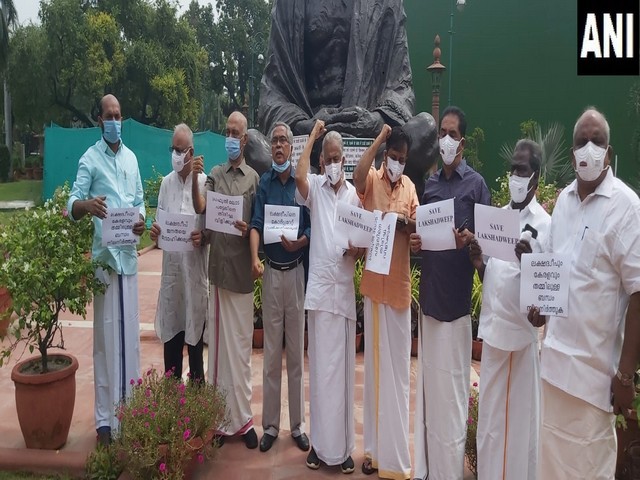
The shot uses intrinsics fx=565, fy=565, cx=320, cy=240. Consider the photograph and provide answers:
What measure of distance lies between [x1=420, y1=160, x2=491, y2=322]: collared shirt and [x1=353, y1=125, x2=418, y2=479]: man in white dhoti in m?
0.22

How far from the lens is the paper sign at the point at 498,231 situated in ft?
7.84

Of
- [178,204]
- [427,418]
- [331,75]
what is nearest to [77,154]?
[331,75]

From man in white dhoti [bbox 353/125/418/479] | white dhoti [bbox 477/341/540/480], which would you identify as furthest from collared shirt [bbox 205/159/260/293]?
white dhoti [bbox 477/341/540/480]

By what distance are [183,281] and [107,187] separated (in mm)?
722

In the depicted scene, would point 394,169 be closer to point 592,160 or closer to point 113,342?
point 592,160

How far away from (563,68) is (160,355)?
18107 mm

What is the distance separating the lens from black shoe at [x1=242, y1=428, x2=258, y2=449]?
136 inches

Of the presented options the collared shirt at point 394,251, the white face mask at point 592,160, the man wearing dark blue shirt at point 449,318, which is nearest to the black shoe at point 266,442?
the man wearing dark blue shirt at point 449,318

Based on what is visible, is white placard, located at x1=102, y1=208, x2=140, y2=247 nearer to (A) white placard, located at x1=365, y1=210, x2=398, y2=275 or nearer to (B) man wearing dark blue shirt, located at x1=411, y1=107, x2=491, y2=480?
(A) white placard, located at x1=365, y1=210, x2=398, y2=275

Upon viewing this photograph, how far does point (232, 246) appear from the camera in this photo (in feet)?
11.0

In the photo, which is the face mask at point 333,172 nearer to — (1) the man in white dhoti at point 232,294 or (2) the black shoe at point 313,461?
(1) the man in white dhoti at point 232,294

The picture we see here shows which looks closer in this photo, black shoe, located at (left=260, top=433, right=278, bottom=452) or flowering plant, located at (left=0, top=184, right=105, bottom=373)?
flowering plant, located at (left=0, top=184, right=105, bottom=373)

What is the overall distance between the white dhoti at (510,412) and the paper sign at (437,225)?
1.66ft

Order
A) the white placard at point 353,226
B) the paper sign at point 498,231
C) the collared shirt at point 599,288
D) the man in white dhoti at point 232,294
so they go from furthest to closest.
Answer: the man in white dhoti at point 232,294 < the white placard at point 353,226 < the paper sign at point 498,231 < the collared shirt at point 599,288
